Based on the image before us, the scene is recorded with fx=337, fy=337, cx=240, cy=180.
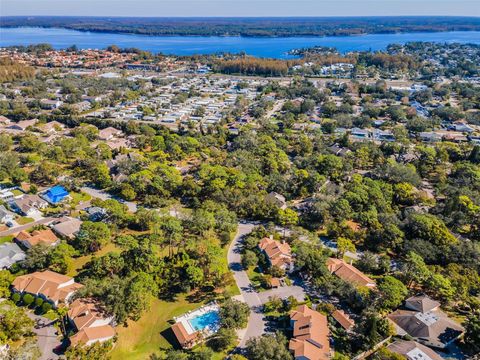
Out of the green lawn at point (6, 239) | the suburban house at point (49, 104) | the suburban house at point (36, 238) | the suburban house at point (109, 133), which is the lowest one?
the green lawn at point (6, 239)

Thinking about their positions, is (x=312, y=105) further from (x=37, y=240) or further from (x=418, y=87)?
(x=37, y=240)

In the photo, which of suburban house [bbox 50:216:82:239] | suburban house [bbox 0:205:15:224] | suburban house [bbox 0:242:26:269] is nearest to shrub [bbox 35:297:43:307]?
suburban house [bbox 0:242:26:269]

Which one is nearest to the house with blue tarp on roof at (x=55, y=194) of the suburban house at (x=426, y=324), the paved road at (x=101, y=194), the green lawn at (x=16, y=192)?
the paved road at (x=101, y=194)

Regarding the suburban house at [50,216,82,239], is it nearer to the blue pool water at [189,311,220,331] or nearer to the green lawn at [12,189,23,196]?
the green lawn at [12,189,23,196]

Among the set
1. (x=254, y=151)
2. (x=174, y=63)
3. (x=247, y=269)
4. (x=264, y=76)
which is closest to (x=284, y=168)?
(x=254, y=151)

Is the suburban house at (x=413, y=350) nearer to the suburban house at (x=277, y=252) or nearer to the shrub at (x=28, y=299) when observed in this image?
the suburban house at (x=277, y=252)
